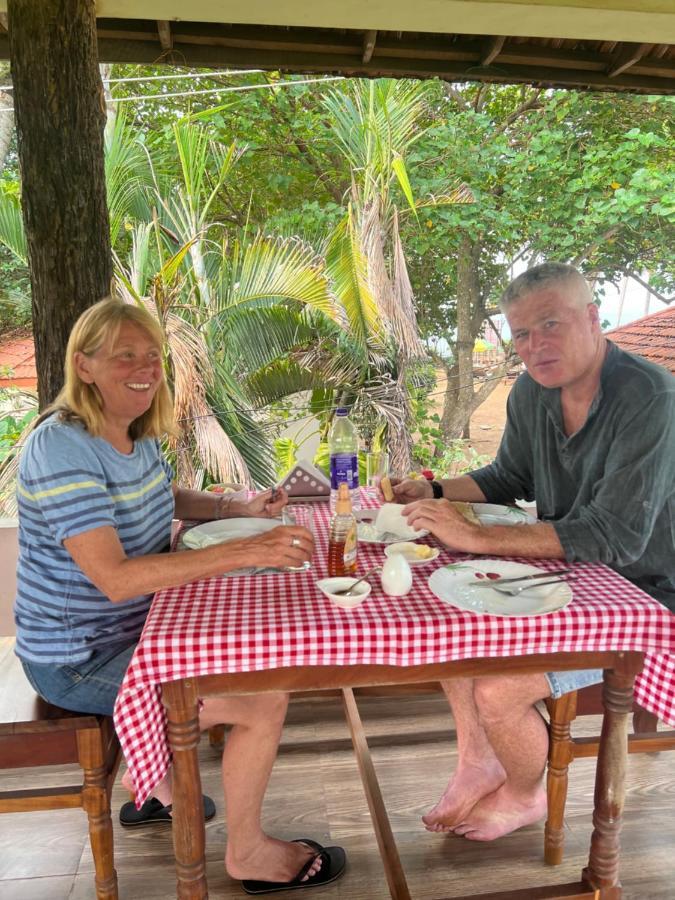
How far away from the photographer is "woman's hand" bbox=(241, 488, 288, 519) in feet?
6.29

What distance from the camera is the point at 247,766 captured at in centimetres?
157

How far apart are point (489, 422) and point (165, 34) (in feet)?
18.1

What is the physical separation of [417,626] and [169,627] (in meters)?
0.45

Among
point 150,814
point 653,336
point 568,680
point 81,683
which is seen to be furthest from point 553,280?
point 653,336

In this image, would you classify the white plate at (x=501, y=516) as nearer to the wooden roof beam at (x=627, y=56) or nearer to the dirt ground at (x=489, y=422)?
the wooden roof beam at (x=627, y=56)

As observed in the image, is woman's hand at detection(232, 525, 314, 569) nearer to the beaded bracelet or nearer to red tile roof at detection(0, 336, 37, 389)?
the beaded bracelet

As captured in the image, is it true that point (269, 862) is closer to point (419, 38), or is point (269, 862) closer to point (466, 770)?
point (466, 770)

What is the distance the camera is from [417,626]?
1257mm

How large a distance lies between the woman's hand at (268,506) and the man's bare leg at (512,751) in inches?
27.0

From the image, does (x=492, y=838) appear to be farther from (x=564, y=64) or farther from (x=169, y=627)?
(x=564, y=64)

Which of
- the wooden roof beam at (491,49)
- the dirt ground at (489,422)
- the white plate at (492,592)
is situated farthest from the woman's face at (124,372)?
the dirt ground at (489,422)

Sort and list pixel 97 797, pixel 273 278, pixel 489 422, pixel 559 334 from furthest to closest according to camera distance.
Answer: pixel 489 422 < pixel 273 278 < pixel 559 334 < pixel 97 797

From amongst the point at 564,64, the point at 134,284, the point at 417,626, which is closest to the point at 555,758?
the point at 417,626

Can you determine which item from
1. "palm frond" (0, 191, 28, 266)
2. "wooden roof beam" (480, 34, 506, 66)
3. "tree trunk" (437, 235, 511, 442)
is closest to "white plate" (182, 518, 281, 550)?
"wooden roof beam" (480, 34, 506, 66)
